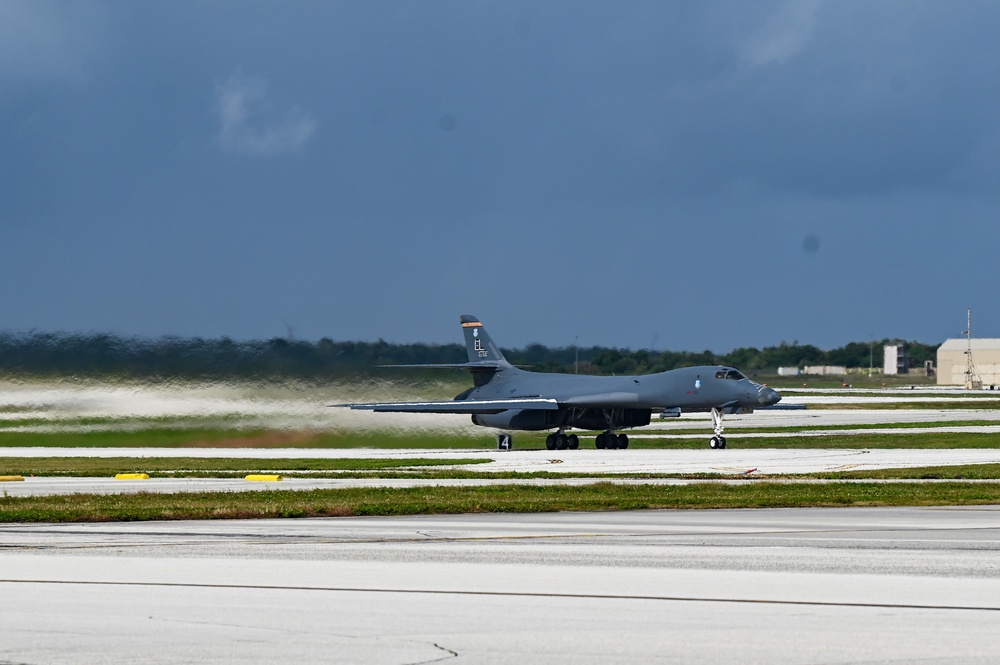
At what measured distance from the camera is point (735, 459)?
41.3 metres

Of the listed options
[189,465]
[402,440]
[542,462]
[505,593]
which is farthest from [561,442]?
[505,593]

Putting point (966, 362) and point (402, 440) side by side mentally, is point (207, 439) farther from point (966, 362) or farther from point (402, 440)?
point (966, 362)

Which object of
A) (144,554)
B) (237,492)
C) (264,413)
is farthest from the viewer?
(264,413)

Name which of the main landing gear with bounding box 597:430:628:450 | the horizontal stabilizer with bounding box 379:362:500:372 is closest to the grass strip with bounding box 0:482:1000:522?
the main landing gear with bounding box 597:430:628:450

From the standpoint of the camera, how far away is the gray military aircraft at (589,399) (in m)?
50.9

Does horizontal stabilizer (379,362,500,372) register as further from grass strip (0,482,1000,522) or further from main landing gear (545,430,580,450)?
grass strip (0,482,1000,522)

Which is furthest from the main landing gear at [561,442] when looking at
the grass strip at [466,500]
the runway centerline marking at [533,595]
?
the runway centerline marking at [533,595]

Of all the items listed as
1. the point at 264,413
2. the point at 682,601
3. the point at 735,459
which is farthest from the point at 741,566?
the point at 264,413

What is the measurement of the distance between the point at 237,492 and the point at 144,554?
445 inches

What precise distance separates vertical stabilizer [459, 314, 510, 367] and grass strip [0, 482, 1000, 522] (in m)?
28.1

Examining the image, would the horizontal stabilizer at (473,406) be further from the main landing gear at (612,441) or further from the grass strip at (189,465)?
the grass strip at (189,465)

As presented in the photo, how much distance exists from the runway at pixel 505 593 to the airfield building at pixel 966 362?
175 m

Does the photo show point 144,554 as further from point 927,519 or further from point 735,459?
point 735,459

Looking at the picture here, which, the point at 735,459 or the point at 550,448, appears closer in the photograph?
the point at 735,459
